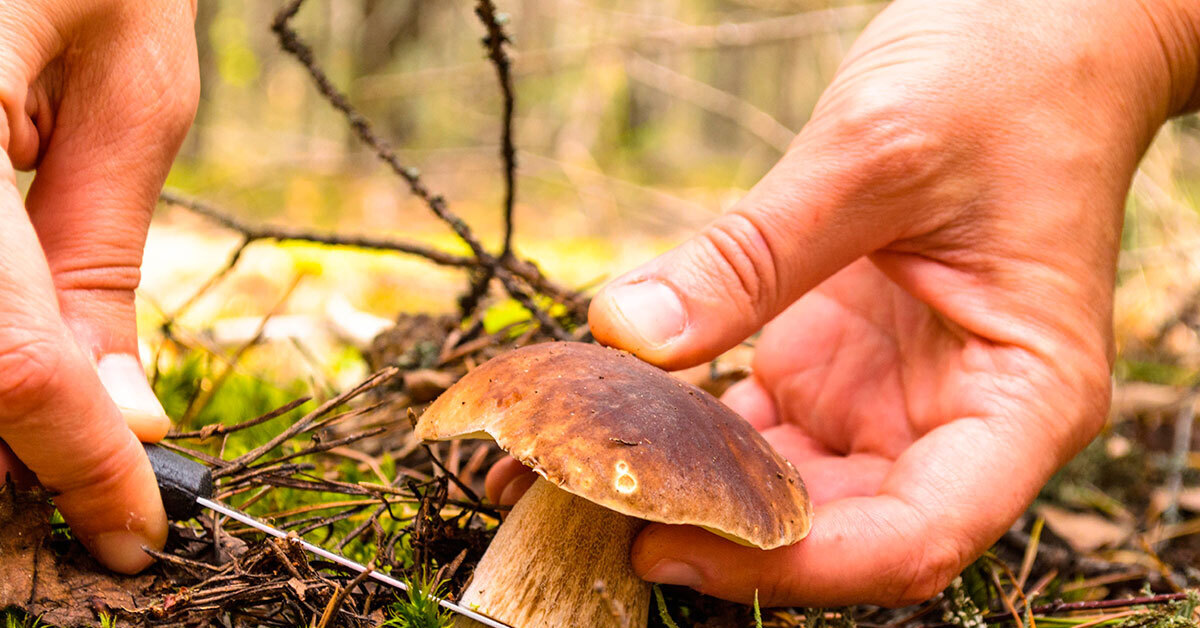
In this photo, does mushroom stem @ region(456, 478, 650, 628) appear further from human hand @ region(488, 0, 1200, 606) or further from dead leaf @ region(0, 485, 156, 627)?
dead leaf @ region(0, 485, 156, 627)

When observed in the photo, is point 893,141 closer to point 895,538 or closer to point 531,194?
point 895,538

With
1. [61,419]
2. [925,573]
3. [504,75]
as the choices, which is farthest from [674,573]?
[504,75]

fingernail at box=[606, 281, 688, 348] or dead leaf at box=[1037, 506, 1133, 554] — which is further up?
fingernail at box=[606, 281, 688, 348]

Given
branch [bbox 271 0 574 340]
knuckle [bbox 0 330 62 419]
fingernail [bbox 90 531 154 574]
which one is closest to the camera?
knuckle [bbox 0 330 62 419]

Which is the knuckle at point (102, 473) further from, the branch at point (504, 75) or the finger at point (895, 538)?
the branch at point (504, 75)

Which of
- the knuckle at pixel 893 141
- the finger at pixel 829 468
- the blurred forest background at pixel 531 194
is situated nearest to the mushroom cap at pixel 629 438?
the finger at pixel 829 468

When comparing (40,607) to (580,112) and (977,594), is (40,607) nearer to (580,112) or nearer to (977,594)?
(977,594)

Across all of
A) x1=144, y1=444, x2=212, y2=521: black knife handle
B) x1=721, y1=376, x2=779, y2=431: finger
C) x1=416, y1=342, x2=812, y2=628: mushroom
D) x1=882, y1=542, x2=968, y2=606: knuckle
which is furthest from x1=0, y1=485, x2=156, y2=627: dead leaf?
x1=721, y1=376, x2=779, y2=431: finger
